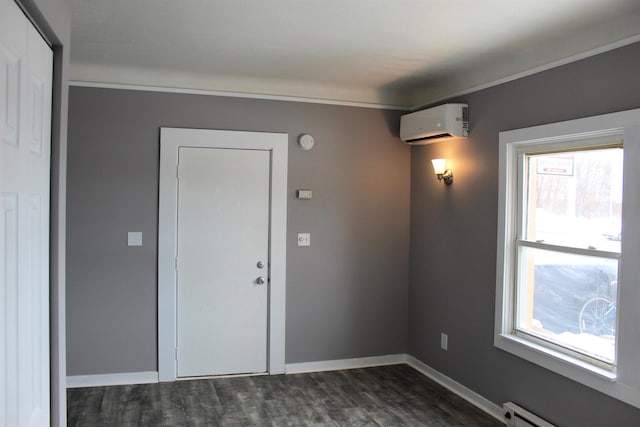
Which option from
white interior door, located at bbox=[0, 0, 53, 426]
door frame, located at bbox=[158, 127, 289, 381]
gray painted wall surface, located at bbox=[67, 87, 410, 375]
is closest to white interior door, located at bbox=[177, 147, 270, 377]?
door frame, located at bbox=[158, 127, 289, 381]

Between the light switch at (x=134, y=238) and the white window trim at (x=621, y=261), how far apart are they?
103 inches

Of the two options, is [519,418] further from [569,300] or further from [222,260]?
[222,260]

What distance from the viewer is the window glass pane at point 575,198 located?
8.80ft

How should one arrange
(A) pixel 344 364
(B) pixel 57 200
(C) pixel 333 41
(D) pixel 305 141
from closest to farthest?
(B) pixel 57 200
(C) pixel 333 41
(D) pixel 305 141
(A) pixel 344 364

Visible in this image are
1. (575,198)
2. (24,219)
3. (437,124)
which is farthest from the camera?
(437,124)

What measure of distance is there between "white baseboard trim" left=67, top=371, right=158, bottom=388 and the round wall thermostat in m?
2.14

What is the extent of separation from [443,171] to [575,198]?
3.83ft

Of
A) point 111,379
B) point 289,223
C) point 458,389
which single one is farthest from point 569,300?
point 111,379

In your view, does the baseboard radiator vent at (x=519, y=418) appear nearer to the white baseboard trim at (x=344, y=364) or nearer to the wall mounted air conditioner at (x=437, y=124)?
the white baseboard trim at (x=344, y=364)

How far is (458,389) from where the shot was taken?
151 inches

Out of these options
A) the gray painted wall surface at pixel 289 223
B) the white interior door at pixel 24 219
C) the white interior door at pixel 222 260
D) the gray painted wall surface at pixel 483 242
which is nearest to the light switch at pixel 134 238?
the gray painted wall surface at pixel 289 223

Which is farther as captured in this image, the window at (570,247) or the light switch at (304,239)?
the light switch at (304,239)

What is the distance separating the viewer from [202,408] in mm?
3545

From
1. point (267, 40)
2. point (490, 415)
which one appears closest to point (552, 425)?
point (490, 415)
